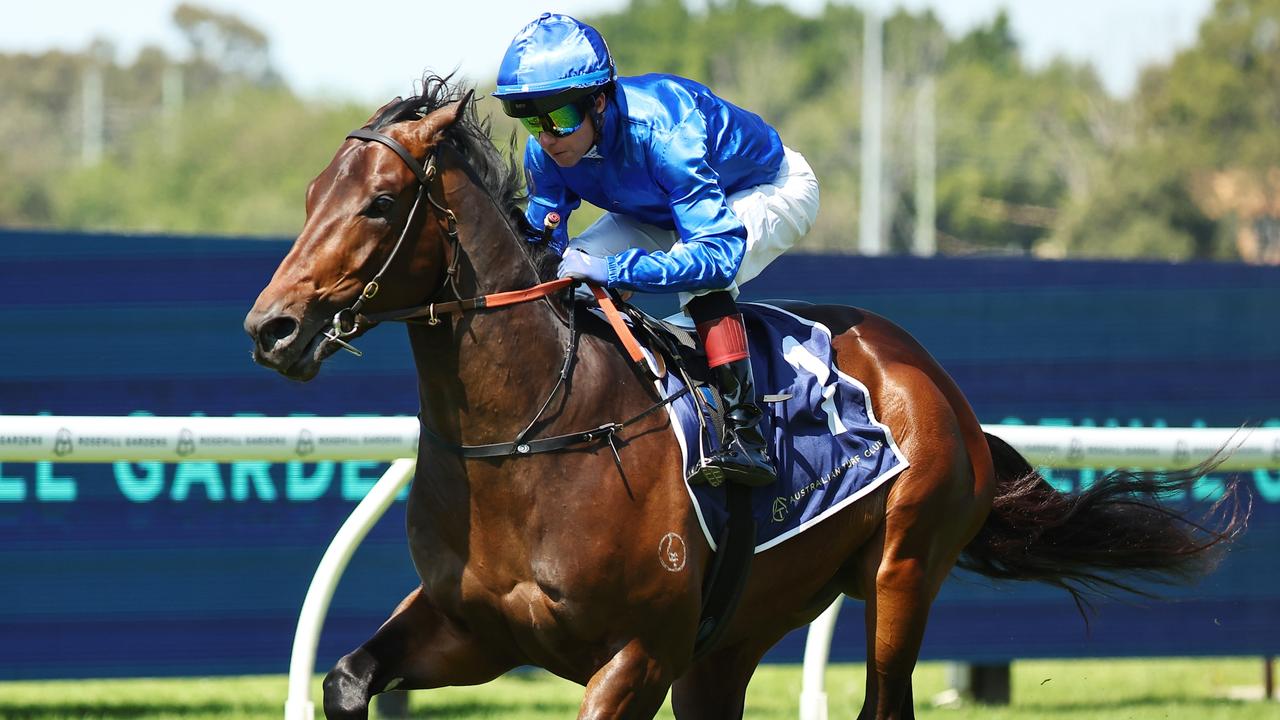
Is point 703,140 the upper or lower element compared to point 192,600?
upper

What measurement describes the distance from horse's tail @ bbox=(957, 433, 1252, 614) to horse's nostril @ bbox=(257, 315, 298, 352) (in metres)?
2.14

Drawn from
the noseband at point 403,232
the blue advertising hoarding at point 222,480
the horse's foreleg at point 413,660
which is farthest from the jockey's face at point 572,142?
the blue advertising hoarding at point 222,480

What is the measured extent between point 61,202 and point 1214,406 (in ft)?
137

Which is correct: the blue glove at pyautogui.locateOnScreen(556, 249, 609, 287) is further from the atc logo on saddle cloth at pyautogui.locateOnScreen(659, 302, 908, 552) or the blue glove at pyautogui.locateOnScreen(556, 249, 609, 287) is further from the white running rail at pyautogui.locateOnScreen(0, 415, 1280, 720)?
the white running rail at pyautogui.locateOnScreen(0, 415, 1280, 720)

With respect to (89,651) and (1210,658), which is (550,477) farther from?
(1210,658)

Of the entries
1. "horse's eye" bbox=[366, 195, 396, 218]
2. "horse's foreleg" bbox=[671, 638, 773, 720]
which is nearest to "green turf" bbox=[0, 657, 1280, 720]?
"horse's foreleg" bbox=[671, 638, 773, 720]

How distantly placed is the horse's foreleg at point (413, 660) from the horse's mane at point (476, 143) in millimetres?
801

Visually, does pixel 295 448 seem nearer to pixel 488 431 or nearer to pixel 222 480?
pixel 222 480

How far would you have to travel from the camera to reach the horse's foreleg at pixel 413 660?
3367mm

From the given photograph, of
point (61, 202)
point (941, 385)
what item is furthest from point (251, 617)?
point (61, 202)

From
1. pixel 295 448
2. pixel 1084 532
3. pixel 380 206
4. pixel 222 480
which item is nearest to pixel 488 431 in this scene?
pixel 380 206

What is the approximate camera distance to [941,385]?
4.16 meters

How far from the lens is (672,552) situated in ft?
11.1

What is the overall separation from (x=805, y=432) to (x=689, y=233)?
618mm
